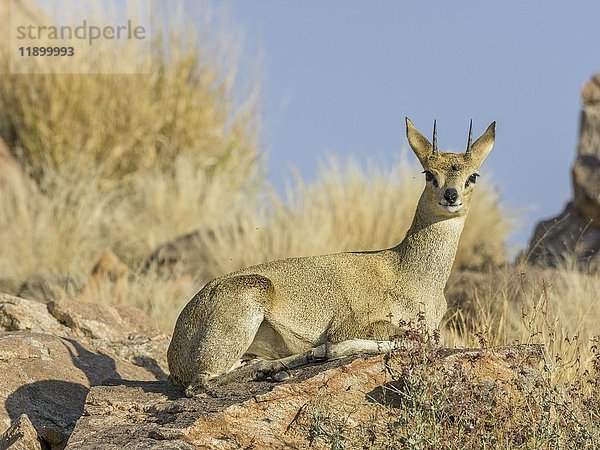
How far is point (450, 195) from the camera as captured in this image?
22.5 feet

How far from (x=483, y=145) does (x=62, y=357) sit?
10.8ft

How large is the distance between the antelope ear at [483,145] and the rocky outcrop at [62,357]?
9.78 ft

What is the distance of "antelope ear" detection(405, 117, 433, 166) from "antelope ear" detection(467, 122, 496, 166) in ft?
0.96

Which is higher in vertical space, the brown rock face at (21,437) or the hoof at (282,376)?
the hoof at (282,376)

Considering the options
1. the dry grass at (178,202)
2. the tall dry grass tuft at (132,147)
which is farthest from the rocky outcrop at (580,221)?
the tall dry grass tuft at (132,147)

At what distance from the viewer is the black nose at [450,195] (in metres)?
6.85

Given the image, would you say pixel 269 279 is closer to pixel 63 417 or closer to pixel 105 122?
pixel 63 417

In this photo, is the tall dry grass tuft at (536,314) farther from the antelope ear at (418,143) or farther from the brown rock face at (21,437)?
the brown rock face at (21,437)

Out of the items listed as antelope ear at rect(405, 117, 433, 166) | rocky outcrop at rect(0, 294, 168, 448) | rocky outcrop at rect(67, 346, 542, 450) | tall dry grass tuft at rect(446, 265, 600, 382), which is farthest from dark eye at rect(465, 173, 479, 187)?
rocky outcrop at rect(0, 294, 168, 448)

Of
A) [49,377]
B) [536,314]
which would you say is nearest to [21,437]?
[49,377]

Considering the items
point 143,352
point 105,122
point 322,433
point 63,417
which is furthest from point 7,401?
point 105,122

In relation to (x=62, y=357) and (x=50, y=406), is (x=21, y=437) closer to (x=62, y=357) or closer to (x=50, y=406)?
(x=50, y=406)

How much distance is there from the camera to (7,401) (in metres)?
7.10

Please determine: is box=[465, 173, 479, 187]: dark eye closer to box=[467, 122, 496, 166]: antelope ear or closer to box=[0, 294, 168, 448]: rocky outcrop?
box=[467, 122, 496, 166]: antelope ear
